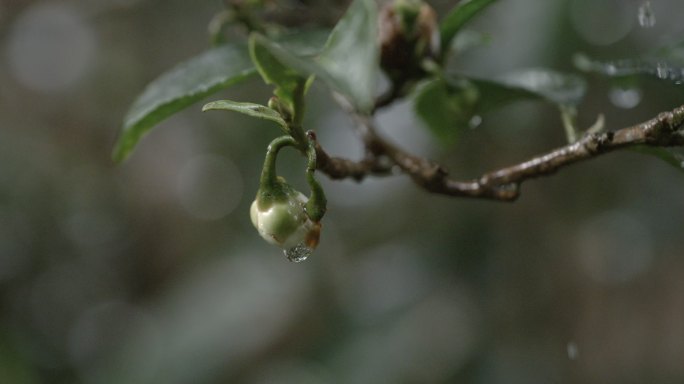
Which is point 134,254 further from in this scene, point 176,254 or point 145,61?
point 145,61

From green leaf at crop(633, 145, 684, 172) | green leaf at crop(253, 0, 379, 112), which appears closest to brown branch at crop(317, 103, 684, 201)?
green leaf at crop(633, 145, 684, 172)

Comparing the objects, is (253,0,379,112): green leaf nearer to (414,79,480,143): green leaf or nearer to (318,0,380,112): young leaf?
(318,0,380,112): young leaf

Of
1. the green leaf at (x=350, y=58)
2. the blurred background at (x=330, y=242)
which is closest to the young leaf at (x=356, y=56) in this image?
the green leaf at (x=350, y=58)

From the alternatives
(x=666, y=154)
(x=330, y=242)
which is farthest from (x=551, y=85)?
(x=330, y=242)

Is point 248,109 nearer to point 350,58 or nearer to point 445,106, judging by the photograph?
point 350,58

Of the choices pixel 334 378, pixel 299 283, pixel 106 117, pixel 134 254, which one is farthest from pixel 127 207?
pixel 334 378
